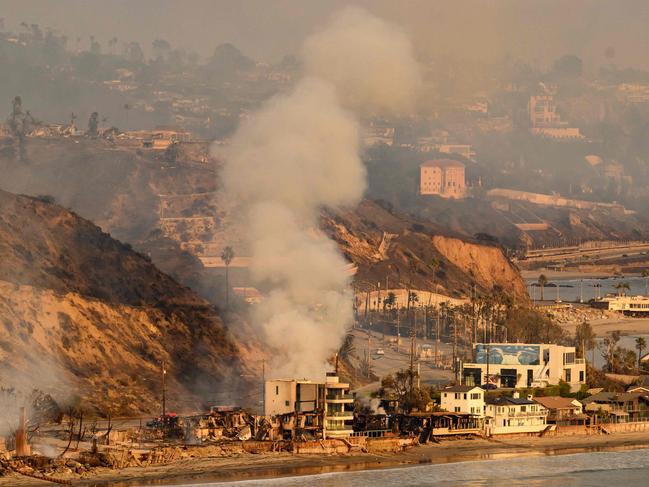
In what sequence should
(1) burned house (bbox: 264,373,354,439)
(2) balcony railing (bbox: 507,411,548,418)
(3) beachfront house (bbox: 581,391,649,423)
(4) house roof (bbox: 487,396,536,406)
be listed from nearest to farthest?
1. (1) burned house (bbox: 264,373,354,439)
2. (2) balcony railing (bbox: 507,411,548,418)
3. (4) house roof (bbox: 487,396,536,406)
4. (3) beachfront house (bbox: 581,391,649,423)

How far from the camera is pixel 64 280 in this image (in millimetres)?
118875

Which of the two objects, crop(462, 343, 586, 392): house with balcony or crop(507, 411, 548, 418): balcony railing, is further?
crop(462, 343, 586, 392): house with balcony

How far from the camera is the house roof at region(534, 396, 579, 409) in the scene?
347 ft

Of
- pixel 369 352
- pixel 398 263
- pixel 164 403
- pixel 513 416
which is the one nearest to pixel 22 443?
pixel 164 403

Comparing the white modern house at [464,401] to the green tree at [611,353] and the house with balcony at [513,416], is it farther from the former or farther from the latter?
the green tree at [611,353]

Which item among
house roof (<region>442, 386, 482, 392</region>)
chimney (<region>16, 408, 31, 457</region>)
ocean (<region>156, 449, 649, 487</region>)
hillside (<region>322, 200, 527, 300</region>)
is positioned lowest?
ocean (<region>156, 449, 649, 487</region>)

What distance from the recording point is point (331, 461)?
294 feet

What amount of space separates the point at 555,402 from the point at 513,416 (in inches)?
208

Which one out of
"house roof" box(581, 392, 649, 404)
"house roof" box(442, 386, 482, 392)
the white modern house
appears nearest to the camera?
the white modern house

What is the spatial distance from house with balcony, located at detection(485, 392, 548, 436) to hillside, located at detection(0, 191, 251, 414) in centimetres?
1472

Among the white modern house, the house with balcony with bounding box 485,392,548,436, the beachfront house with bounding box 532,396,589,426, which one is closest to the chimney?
the white modern house

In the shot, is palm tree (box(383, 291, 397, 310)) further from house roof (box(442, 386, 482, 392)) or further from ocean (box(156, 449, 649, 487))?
ocean (box(156, 449, 649, 487))

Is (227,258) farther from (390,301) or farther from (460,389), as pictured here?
(460,389)

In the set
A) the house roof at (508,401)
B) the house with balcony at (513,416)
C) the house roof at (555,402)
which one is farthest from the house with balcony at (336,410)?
the house roof at (555,402)
